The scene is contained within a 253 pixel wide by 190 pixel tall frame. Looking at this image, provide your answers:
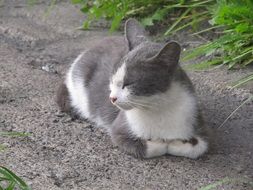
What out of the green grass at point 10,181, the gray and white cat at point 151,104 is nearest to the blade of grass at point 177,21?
the gray and white cat at point 151,104

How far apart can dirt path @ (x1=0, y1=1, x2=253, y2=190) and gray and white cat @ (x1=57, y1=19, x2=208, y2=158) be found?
75mm

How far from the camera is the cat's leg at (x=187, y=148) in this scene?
129 inches

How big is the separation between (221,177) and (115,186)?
516 mm

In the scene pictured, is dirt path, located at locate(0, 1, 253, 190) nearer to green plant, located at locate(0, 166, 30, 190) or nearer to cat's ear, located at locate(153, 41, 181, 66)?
green plant, located at locate(0, 166, 30, 190)

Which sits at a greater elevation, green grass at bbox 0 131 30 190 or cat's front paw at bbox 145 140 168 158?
green grass at bbox 0 131 30 190

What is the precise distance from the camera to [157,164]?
127 inches

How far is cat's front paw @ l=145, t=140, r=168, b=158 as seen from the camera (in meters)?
3.25

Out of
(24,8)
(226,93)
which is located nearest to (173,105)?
(226,93)

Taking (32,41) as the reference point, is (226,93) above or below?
above

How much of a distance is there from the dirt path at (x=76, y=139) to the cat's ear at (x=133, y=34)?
53 cm

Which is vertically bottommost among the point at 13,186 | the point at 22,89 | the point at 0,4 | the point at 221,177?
the point at 0,4

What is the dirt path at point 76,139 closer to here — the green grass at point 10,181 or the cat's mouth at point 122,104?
the green grass at point 10,181

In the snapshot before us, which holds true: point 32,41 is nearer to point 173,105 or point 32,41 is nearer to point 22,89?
point 22,89

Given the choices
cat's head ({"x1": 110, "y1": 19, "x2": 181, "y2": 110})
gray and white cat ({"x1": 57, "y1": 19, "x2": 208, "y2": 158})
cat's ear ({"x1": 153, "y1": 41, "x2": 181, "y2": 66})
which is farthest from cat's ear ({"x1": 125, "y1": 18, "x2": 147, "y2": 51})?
cat's ear ({"x1": 153, "y1": 41, "x2": 181, "y2": 66})
